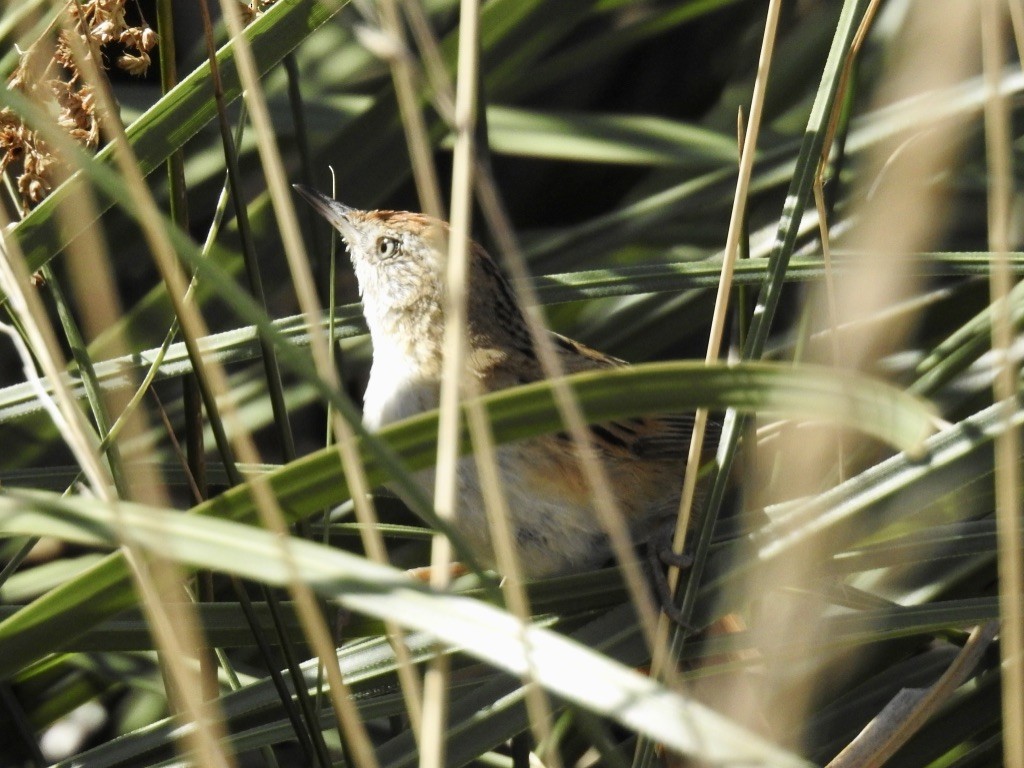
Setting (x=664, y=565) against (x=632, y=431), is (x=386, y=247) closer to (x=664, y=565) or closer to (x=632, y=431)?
(x=632, y=431)

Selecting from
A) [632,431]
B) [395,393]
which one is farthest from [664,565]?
[395,393]

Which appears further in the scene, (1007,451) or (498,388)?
(498,388)

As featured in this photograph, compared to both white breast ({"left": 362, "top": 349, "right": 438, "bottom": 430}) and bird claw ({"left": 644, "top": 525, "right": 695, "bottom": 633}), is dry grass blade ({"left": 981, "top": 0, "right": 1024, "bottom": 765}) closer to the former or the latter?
bird claw ({"left": 644, "top": 525, "right": 695, "bottom": 633})

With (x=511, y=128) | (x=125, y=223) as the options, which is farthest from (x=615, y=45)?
(x=125, y=223)

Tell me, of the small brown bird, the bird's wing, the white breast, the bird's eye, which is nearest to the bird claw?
the small brown bird

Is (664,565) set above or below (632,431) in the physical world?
below

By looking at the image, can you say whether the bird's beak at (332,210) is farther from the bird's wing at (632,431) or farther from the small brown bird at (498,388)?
the bird's wing at (632,431)

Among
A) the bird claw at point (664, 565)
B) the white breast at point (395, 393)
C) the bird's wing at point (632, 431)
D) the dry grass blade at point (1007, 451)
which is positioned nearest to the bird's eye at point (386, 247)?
the white breast at point (395, 393)

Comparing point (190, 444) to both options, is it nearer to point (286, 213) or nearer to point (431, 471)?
point (431, 471)
